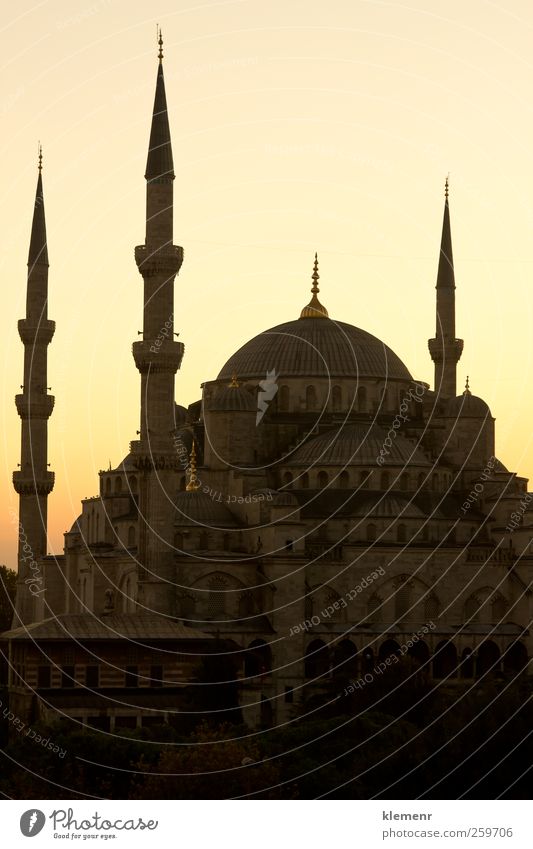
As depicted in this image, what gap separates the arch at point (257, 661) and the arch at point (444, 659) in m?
5.30

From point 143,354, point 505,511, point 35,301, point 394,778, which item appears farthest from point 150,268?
point 394,778

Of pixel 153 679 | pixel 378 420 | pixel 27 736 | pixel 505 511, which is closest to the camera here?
pixel 27 736

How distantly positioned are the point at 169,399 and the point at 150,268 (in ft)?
11.9

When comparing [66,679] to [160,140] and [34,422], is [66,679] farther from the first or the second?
[160,140]

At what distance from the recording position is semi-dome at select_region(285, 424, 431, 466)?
66.2 metres

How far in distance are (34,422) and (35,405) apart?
583 millimetres

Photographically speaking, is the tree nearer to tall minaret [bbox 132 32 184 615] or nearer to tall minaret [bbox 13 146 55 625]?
tall minaret [bbox 13 146 55 625]

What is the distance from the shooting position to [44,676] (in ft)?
171

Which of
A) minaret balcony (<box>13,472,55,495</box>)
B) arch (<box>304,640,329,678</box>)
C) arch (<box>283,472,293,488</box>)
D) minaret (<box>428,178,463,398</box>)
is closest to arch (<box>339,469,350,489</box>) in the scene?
arch (<box>283,472,293,488</box>)

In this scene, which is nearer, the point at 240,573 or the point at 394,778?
the point at 394,778

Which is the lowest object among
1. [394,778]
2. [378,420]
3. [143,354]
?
[394,778]

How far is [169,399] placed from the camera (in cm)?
5634

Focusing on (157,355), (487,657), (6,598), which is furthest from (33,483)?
(6,598)

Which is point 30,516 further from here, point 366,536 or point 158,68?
point 158,68
